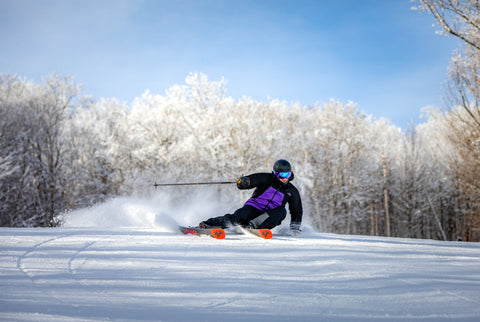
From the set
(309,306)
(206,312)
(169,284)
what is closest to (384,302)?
(309,306)

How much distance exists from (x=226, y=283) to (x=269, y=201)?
3582 mm

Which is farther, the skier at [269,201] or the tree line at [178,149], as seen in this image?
the tree line at [178,149]

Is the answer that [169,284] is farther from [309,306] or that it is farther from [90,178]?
[90,178]

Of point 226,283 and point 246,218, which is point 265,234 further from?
point 226,283

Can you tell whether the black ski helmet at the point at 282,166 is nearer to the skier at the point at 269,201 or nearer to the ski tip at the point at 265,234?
the skier at the point at 269,201

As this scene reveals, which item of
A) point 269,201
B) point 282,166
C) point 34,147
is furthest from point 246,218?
point 34,147

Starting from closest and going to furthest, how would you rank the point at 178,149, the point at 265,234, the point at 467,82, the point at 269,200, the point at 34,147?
the point at 265,234, the point at 269,200, the point at 467,82, the point at 34,147, the point at 178,149

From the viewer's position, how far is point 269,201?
593 centimetres

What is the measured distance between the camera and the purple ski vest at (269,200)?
5914 mm

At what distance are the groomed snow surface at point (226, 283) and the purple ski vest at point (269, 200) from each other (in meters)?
2.02

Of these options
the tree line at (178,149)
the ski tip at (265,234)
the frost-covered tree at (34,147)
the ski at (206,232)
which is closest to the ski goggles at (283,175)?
the ski tip at (265,234)

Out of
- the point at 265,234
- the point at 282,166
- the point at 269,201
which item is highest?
the point at 282,166

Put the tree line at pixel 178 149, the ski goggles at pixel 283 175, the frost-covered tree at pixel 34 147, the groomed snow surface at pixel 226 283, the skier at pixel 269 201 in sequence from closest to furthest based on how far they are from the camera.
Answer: the groomed snow surface at pixel 226 283 < the skier at pixel 269 201 < the ski goggles at pixel 283 175 < the frost-covered tree at pixel 34 147 < the tree line at pixel 178 149

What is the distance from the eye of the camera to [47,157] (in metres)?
23.5
